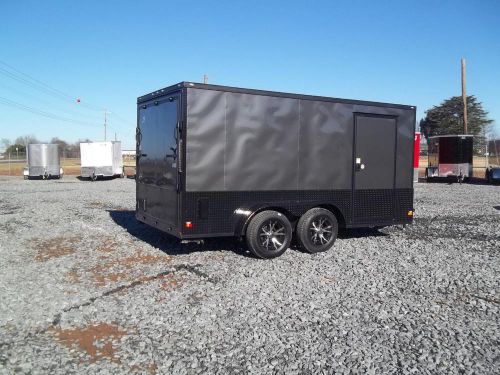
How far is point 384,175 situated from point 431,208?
22.1ft

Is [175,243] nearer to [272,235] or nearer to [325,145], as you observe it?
[272,235]

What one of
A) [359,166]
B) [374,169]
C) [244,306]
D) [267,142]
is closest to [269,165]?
[267,142]

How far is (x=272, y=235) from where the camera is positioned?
25.0 ft

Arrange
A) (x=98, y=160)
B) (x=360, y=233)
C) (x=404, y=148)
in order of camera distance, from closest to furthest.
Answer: (x=404, y=148)
(x=360, y=233)
(x=98, y=160)

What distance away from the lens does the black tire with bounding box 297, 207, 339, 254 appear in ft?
26.0

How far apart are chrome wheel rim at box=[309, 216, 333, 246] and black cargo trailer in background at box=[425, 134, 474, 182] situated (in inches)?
816

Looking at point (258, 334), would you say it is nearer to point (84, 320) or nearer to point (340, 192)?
point (84, 320)

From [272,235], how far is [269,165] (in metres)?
1.21

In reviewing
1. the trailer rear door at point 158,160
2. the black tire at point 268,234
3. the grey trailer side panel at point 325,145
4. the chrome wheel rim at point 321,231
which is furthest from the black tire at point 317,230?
the trailer rear door at point 158,160

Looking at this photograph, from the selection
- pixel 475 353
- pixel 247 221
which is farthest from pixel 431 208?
pixel 475 353

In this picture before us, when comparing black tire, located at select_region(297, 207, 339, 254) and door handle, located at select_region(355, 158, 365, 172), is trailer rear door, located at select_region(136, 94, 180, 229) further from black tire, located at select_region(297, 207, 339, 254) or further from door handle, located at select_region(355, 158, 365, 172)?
door handle, located at select_region(355, 158, 365, 172)

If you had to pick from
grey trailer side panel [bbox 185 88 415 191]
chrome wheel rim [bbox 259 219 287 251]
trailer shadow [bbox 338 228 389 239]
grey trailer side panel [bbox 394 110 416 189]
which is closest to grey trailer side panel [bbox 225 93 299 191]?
grey trailer side panel [bbox 185 88 415 191]

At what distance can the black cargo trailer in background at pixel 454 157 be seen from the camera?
25.8 meters

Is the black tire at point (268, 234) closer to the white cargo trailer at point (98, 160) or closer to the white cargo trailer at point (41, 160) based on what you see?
the white cargo trailer at point (98, 160)
